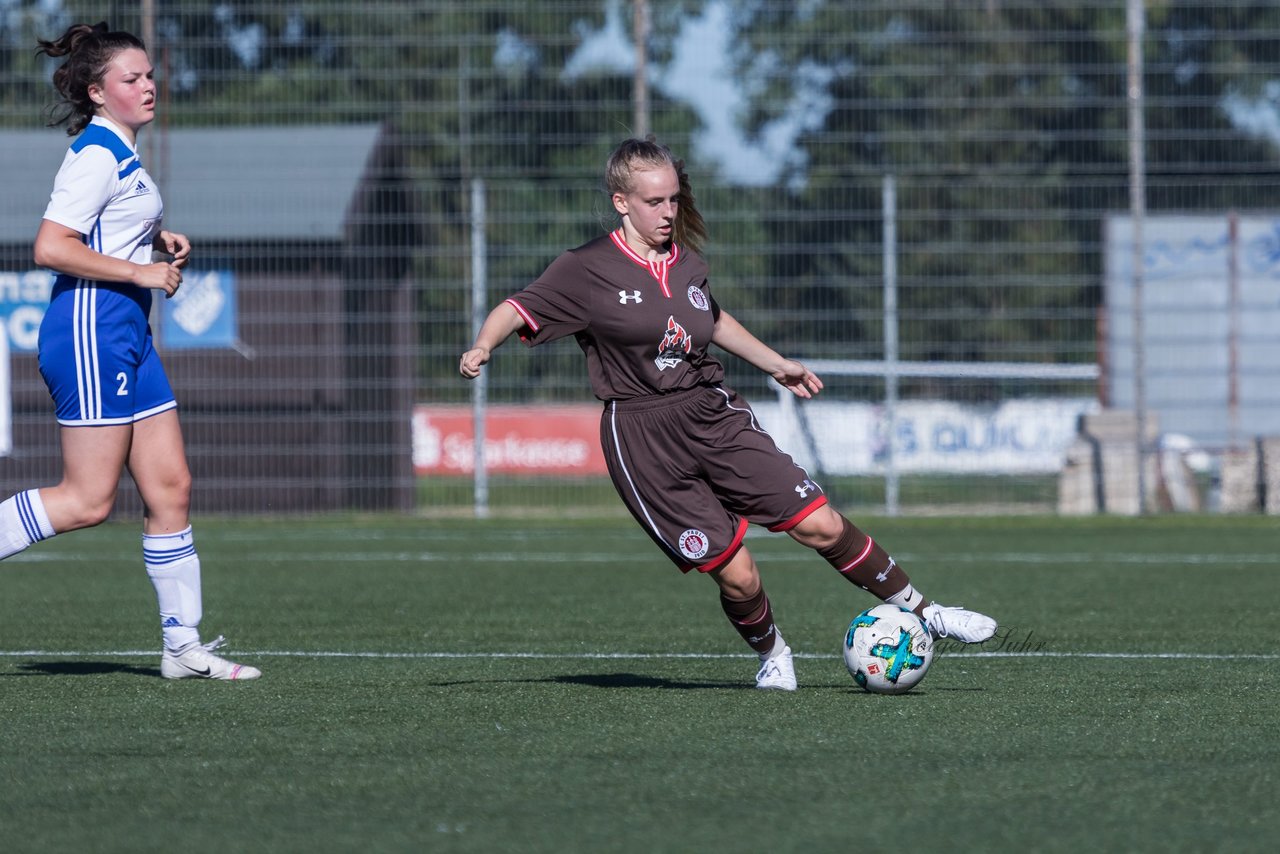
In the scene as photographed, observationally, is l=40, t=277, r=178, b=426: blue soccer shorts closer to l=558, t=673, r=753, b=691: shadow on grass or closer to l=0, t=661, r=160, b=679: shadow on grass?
l=0, t=661, r=160, b=679: shadow on grass

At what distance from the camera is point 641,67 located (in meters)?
13.1

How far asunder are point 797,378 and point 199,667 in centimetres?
196

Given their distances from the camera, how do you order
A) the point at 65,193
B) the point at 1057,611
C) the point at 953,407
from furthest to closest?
the point at 953,407
the point at 1057,611
the point at 65,193

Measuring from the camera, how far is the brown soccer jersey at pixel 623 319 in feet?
15.8

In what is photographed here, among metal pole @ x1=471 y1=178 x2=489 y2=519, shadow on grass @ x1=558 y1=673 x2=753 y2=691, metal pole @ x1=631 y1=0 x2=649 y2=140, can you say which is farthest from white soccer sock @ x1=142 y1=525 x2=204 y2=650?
metal pole @ x1=631 y1=0 x2=649 y2=140

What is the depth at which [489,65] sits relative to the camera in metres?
13.9

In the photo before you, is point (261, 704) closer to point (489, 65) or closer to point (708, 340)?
point (708, 340)

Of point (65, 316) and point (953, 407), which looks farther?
point (953, 407)

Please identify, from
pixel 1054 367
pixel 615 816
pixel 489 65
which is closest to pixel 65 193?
pixel 615 816

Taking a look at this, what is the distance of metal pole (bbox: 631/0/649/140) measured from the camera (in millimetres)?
13055

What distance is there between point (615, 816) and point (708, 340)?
2.06m

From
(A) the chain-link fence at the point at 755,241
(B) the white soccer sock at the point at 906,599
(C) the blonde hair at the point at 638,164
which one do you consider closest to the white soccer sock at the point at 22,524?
(C) the blonde hair at the point at 638,164

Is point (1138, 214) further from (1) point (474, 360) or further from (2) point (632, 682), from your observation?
(1) point (474, 360)

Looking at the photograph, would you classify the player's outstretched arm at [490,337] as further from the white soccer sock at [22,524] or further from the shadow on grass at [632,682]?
the white soccer sock at [22,524]
